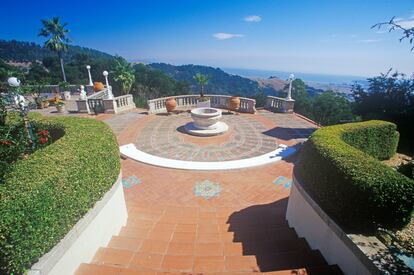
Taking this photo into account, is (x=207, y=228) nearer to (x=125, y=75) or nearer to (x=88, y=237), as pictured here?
(x=88, y=237)

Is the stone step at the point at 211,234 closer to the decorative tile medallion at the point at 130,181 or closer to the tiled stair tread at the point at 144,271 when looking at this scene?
the tiled stair tread at the point at 144,271

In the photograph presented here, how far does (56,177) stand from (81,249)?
126 centimetres

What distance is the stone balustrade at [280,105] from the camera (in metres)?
15.4

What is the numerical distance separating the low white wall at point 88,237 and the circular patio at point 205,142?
14.7 feet

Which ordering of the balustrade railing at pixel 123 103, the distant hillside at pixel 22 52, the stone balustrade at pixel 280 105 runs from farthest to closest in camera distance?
1. the distant hillside at pixel 22 52
2. the balustrade railing at pixel 123 103
3. the stone balustrade at pixel 280 105

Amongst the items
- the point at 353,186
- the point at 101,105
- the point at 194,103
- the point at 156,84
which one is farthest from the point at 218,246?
the point at 156,84

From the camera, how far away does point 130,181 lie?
7484 mm

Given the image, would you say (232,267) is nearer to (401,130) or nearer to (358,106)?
(401,130)

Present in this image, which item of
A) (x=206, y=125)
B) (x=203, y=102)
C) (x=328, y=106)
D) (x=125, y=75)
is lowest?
(x=328, y=106)

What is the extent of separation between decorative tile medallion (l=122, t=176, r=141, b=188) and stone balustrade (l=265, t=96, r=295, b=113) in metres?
12.0

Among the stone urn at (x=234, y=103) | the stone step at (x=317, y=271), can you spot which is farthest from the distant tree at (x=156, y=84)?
the stone step at (x=317, y=271)

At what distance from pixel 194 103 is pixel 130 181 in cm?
1144

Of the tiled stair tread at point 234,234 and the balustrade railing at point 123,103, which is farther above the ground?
the balustrade railing at point 123,103

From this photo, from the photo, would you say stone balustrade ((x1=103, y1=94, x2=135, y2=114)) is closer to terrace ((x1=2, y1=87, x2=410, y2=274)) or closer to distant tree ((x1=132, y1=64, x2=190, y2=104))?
terrace ((x1=2, y1=87, x2=410, y2=274))
